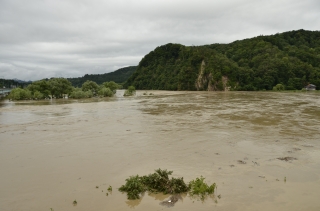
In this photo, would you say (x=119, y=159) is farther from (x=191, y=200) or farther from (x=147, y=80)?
(x=147, y=80)

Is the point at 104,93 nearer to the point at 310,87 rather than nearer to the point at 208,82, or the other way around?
the point at 208,82

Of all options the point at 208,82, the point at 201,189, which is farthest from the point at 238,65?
the point at 201,189

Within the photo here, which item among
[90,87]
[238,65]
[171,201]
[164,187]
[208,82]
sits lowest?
[171,201]

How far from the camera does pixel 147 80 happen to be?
14275 centimetres

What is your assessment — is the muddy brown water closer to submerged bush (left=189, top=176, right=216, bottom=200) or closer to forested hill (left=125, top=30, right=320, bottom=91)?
submerged bush (left=189, top=176, right=216, bottom=200)

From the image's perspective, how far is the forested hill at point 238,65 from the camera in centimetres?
9550

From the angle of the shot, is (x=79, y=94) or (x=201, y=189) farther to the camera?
(x=79, y=94)

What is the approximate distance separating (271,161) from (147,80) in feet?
441

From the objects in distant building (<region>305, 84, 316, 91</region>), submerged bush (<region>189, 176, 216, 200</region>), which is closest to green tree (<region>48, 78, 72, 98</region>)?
submerged bush (<region>189, 176, 216, 200</region>)

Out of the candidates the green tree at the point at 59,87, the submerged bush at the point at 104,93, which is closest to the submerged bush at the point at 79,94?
the green tree at the point at 59,87

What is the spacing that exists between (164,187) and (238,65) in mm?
113935

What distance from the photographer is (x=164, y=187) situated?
7.38 m

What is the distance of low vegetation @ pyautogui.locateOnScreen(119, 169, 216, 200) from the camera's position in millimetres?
7113

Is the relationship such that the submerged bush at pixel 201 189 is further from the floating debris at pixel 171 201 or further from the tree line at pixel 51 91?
the tree line at pixel 51 91
